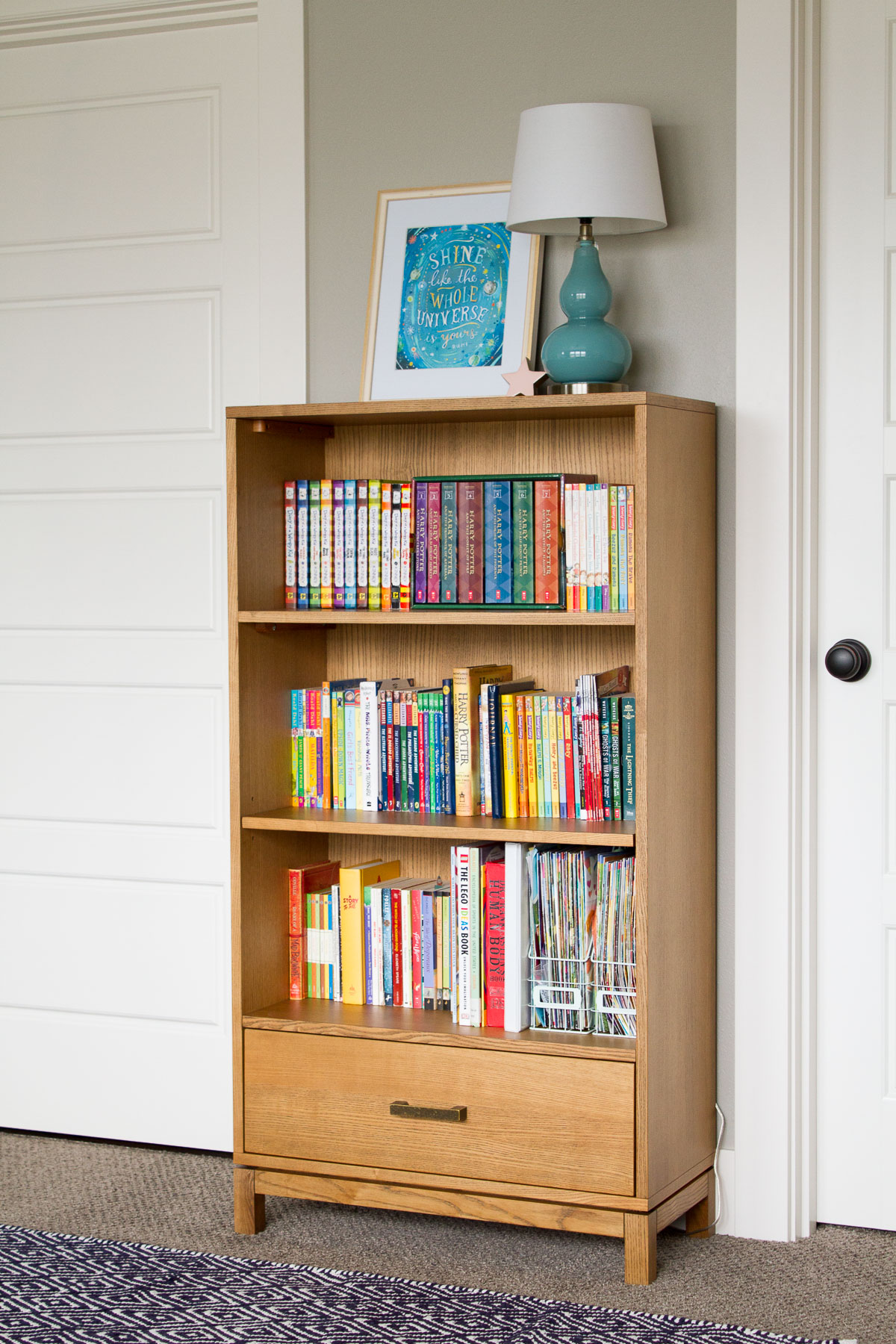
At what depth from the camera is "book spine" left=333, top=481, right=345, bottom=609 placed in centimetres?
263

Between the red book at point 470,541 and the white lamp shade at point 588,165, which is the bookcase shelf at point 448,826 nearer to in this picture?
the red book at point 470,541

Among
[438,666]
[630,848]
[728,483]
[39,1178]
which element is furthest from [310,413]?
[39,1178]

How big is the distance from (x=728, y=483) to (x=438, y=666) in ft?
2.15

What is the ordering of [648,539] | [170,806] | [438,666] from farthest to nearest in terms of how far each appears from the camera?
[170,806] < [438,666] < [648,539]

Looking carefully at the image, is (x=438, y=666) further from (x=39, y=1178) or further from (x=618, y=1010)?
(x=39, y=1178)

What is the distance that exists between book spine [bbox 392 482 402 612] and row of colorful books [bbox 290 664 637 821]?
0.18m

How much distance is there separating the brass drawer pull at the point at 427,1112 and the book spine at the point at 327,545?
2.97ft

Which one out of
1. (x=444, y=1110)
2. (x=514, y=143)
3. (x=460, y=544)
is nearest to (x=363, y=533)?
(x=460, y=544)

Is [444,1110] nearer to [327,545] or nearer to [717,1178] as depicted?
[717,1178]

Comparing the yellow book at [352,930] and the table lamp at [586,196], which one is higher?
the table lamp at [586,196]

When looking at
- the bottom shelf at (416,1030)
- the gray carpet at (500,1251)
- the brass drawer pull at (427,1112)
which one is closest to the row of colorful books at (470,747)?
the bottom shelf at (416,1030)

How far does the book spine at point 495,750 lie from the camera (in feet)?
8.28

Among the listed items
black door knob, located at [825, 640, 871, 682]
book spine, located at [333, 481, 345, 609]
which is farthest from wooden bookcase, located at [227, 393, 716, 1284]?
black door knob, located at [825, 640, 871, 682]

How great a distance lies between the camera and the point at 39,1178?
2.88 m
